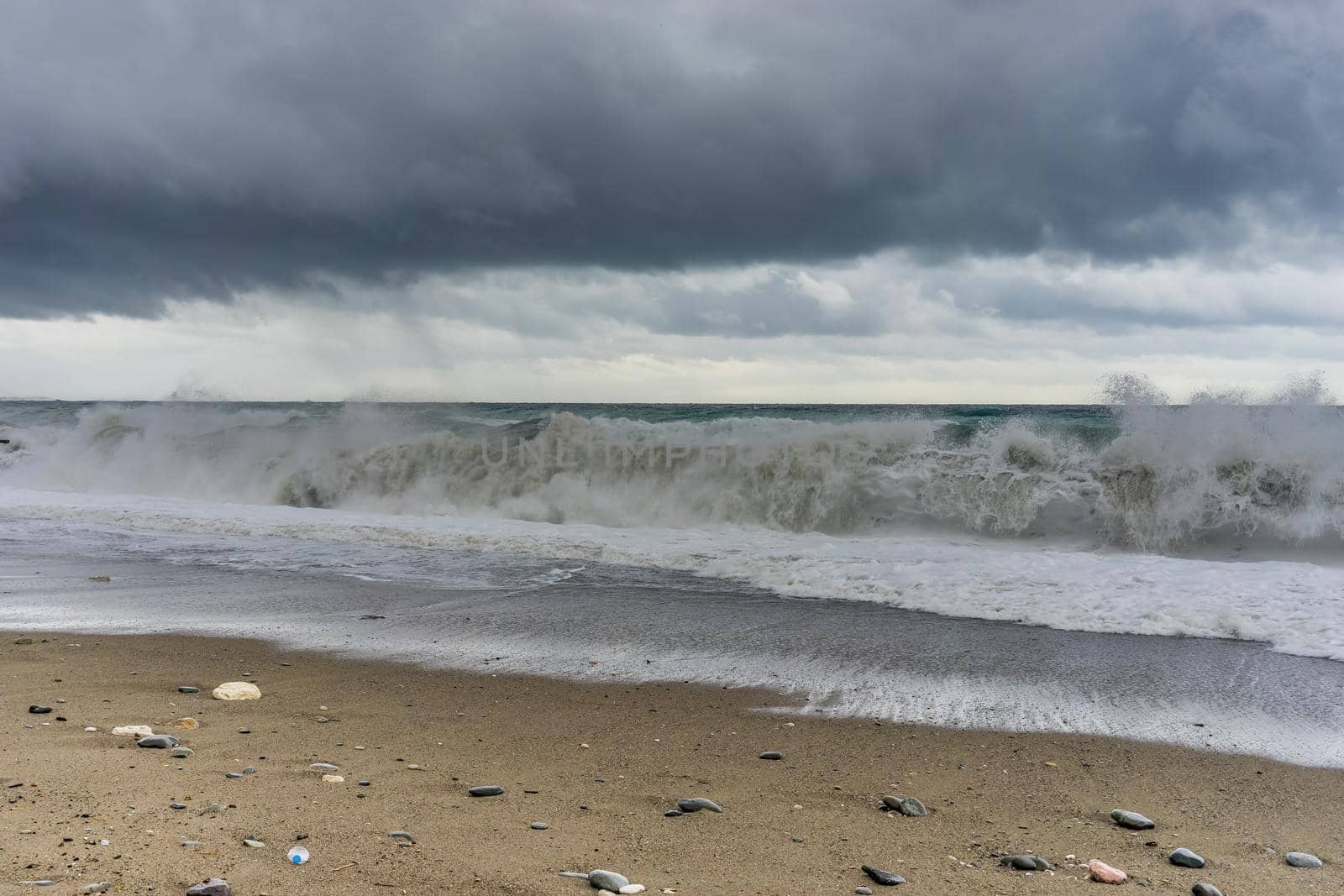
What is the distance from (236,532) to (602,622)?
7.92m

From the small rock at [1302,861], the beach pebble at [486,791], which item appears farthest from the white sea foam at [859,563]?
the beach pebble at [486,791]

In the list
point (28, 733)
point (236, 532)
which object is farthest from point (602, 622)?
point (236, 532)

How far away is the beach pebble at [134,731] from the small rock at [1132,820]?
406cm

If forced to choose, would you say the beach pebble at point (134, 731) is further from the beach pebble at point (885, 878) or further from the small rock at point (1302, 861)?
the small rock at point (1302, 861)

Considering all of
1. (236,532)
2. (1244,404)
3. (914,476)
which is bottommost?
(236,532)

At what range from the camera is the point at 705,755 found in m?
4.10

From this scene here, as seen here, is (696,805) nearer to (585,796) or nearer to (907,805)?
(585,796)

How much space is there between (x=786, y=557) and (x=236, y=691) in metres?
6.99

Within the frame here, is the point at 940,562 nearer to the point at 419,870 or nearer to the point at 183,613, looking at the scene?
the point at 183,613

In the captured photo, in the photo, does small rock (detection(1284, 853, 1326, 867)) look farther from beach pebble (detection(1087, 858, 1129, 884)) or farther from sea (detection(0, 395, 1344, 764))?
sea (detection(0, 395, 1344, 764))

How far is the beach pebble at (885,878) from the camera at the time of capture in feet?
9.25

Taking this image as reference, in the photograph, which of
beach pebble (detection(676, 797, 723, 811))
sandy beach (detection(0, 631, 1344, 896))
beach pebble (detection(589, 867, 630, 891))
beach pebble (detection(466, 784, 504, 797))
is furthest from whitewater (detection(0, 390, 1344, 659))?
beach pebble (detection(589, 867, 630, 891))

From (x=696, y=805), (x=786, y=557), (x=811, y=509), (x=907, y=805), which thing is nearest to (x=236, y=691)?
(x=696, y=805)

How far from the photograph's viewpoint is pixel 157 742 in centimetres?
386
